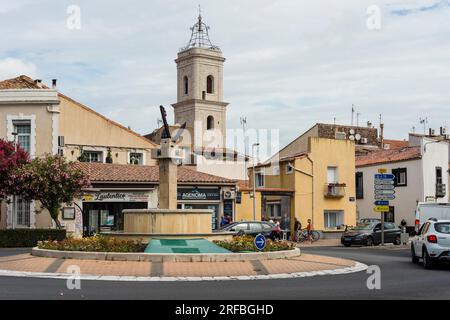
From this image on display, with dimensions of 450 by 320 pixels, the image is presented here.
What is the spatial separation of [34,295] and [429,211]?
23158mm

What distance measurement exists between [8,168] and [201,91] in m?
59.5

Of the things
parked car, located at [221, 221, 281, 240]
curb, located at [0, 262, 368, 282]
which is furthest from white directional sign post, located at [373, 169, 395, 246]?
curb, located at [0, 262, 368, 282]

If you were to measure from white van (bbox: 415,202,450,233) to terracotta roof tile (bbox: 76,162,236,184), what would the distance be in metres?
13.9

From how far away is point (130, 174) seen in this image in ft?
134

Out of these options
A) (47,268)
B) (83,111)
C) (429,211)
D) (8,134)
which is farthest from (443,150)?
(47,268)

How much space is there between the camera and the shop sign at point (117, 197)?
38.8 meters

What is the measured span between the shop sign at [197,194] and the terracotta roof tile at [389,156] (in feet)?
60.6

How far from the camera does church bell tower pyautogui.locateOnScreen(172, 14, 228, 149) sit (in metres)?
90.4

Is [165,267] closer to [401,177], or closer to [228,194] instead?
[228,194]

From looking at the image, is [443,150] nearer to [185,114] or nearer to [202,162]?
[202,162]

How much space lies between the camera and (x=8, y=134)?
3762 centimetres

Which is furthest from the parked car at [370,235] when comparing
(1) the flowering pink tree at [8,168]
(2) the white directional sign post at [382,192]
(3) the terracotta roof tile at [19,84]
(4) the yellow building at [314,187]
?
(3) the terracotta roof tile at [19,84]

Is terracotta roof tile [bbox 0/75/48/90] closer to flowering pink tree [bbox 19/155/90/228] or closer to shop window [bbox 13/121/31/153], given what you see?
shop window [bbox 13/121/31/153]
